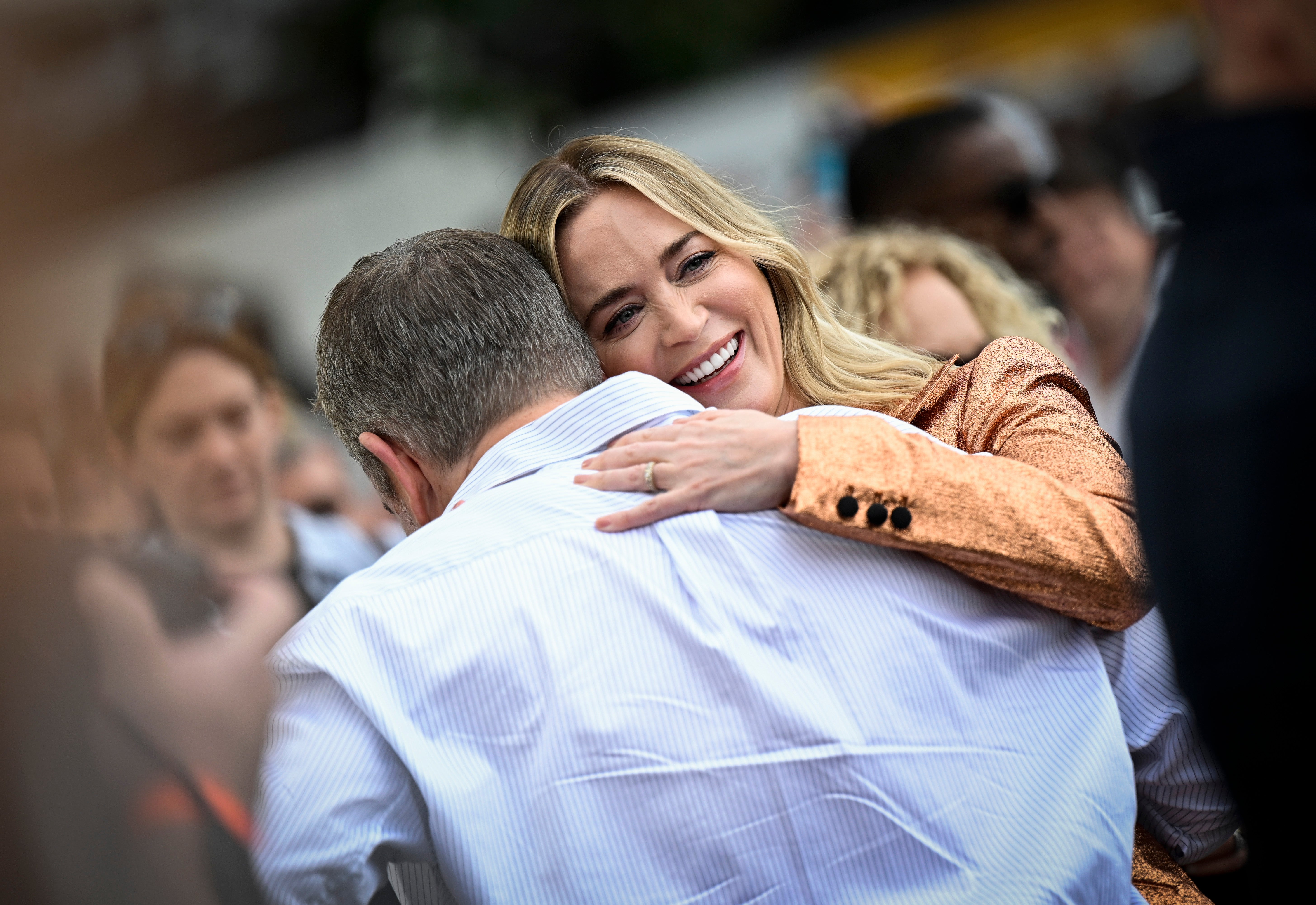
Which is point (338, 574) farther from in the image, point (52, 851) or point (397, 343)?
point (52, 851)

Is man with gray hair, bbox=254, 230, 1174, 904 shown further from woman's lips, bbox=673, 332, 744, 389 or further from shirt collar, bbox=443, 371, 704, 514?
woman's lips, bbox=673, 332, 744, 389

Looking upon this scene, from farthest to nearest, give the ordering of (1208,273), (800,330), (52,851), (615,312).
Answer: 1. (800,330)
2. (615,312)
3. (1208,273)
4. (52,851)

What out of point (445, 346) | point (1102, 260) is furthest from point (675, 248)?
point (1102, 260)

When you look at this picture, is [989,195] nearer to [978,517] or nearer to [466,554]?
[978,517]

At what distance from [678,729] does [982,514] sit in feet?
1.60

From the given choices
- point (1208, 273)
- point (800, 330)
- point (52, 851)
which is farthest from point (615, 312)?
point (52, 851)

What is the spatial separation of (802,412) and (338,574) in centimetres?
263

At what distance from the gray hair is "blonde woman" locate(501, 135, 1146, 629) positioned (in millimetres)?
256

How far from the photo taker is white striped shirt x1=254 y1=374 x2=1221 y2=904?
Answer: 4.57 feet

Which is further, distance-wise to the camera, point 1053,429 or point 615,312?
point 615,312

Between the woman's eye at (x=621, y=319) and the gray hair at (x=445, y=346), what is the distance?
0.39 metres

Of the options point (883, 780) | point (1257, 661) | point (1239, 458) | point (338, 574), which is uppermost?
point (1239, 458)

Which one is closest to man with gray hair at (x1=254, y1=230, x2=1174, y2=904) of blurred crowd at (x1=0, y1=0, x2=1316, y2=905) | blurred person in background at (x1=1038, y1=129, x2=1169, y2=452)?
blurred crowd at (x1=0, y1=0, x2=1316, y2=905)

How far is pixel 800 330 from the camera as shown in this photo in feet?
8.53
